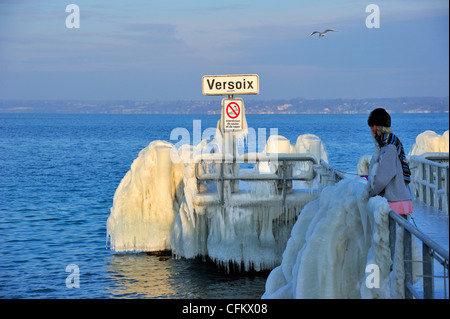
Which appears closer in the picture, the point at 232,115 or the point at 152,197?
the point at 232,115

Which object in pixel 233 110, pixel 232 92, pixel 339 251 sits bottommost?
pixel 339 251

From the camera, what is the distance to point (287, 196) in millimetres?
14609

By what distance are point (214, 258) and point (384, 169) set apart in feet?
26.7

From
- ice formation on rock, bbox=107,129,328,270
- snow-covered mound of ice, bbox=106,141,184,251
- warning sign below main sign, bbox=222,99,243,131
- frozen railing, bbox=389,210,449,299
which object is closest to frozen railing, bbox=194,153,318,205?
ice formation on rock, bbox=107,129,328,270

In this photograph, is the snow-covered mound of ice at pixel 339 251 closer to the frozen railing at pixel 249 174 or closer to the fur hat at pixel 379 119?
the fur hat at pixel 379 119

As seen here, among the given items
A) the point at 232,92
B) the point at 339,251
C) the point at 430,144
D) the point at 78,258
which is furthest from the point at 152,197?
the point at 339,251

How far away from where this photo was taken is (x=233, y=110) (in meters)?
14.3

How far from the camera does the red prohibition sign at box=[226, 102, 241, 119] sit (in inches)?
563

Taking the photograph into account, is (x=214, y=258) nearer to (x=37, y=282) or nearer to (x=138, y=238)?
(x=138, y=238)

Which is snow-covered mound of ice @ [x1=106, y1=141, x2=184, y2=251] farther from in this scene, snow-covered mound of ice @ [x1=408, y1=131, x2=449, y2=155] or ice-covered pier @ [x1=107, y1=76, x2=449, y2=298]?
snow-covered mound of ice @ [x1=408, y1=131, x2=449, y2=155]

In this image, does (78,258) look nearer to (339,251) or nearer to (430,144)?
(430,144)

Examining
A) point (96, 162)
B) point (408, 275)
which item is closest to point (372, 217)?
point (408, 275)

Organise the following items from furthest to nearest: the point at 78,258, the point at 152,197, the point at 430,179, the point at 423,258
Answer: the point at 78,258
the point at 152,197
the point at 430,179
the point at 423,258

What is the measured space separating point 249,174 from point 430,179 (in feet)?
12.6
